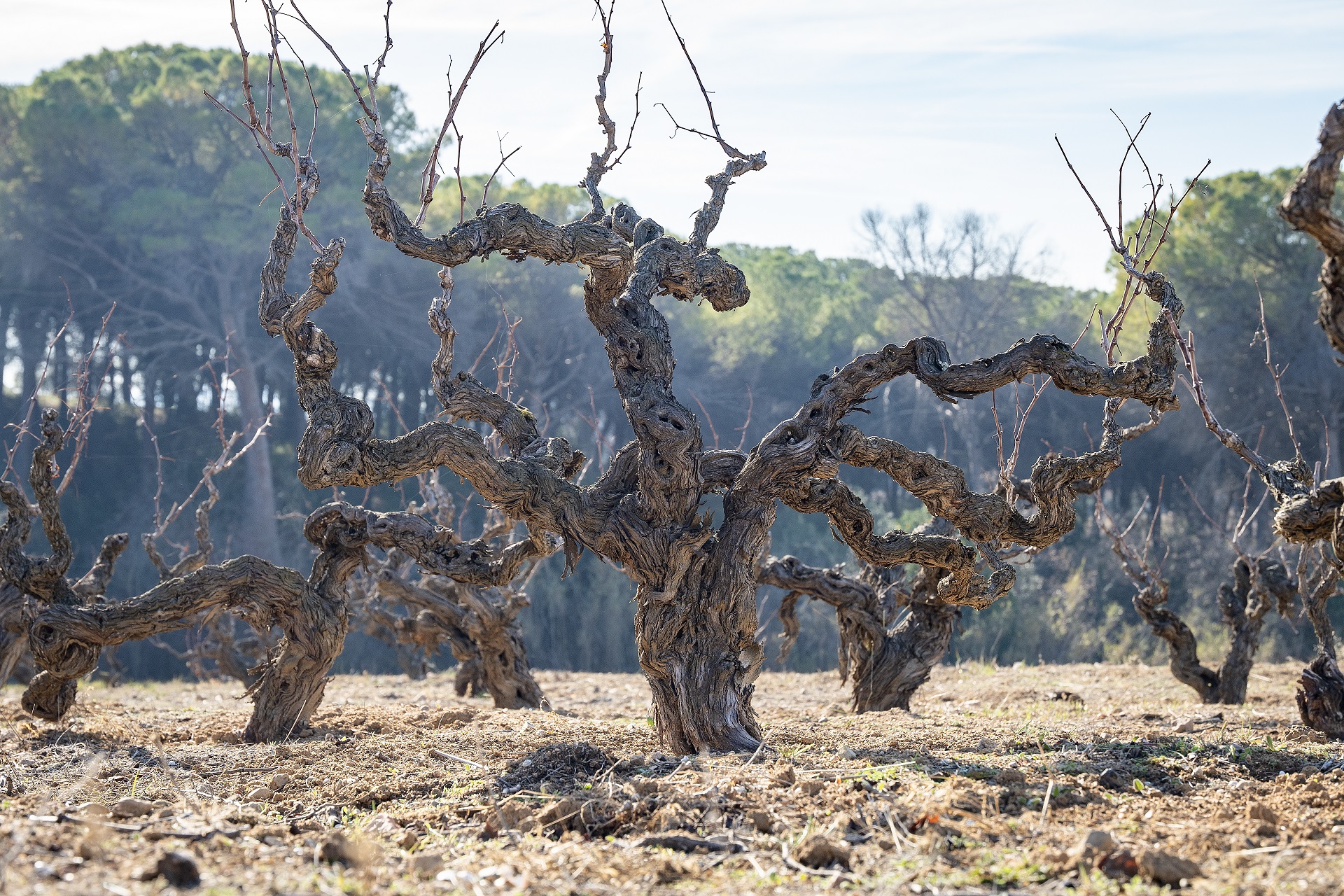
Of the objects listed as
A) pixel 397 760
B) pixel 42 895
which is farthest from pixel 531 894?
pixel 397 760

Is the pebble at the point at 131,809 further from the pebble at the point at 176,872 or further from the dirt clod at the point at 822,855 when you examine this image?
the dirt clod at the point at 822,855

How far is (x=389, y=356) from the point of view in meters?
20.2

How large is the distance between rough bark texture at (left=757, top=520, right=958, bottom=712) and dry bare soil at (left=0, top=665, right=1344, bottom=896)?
781 millimetres

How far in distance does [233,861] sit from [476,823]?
0.77 meters

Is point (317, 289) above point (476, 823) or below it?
above

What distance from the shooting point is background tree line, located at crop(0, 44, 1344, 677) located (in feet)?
57.8

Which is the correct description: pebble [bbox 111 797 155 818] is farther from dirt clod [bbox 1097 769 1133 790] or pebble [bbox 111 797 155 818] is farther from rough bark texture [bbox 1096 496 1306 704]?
rough bark texture [bbox 1096 496 1306 704]

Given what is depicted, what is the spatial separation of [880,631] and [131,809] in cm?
427

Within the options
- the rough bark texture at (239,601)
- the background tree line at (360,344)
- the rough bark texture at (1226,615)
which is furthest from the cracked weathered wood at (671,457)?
the background tree line at (360,344)

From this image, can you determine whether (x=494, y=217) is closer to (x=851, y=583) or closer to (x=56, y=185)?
(x=851, y=583)

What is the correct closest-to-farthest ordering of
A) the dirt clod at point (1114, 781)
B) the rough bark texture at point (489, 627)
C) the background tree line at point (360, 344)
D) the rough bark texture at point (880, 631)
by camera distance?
the dirt clod at point (1114, 781) < the rough bark texture at point (880, 631) < the rough bark texture at point (489, 627) < the background tree line at point (360, 344)

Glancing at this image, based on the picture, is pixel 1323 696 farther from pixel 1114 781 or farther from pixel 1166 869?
pixel 1166 869

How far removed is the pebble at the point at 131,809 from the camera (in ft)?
11.5

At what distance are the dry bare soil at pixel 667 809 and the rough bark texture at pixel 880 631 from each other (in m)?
0.78
